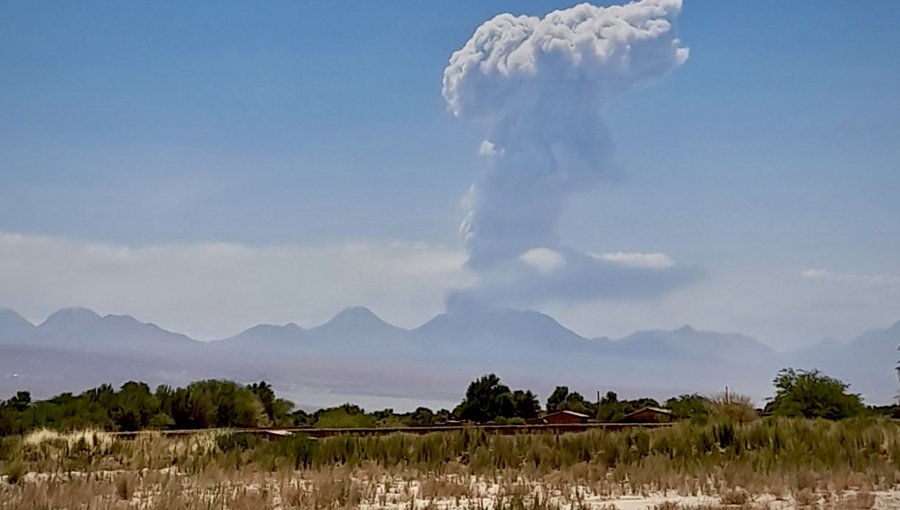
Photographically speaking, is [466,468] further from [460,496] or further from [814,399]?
[814,399]

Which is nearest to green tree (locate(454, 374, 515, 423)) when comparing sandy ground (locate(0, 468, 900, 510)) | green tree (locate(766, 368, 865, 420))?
green tree (locate(766, 368, 865, 420))

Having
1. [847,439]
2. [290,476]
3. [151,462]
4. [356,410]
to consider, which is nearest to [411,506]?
[290,476]

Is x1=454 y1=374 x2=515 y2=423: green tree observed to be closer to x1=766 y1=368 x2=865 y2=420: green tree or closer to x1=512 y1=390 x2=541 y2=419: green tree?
x1=512 y1=390 x2=541 y2=419: green tree

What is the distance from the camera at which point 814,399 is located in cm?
4047

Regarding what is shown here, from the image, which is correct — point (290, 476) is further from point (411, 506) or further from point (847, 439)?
point (847, 439)

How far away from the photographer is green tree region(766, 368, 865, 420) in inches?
1558

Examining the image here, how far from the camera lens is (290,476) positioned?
21.6 meters

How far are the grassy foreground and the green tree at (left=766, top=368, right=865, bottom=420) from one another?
449 inches

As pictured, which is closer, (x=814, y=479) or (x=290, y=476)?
(x=814, y=479)

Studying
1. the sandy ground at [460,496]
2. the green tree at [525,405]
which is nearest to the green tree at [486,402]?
the green tree at [525,405]

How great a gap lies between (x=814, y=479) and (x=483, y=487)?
19.4 ft

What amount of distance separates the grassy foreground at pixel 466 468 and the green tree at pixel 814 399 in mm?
11414

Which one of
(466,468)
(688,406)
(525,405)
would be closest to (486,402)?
(525,405)

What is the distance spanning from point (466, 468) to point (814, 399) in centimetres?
2133
